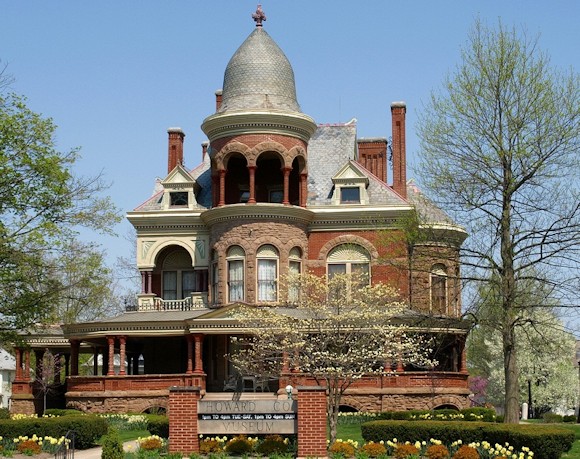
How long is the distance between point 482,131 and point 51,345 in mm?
29512

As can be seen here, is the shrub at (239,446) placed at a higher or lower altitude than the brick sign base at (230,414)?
lower

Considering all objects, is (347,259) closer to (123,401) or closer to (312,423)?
(123,401)

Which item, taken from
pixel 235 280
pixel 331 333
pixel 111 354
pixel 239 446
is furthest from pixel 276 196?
pixel 239 446

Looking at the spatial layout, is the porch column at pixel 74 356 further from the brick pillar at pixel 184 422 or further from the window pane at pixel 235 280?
the brick pillar at pixel 184 422

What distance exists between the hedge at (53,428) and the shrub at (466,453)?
36.6 ft

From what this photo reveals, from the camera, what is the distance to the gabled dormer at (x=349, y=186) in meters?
47.5

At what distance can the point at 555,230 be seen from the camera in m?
31.9

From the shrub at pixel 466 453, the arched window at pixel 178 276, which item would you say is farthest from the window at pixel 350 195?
the shrub at pixel 466 453

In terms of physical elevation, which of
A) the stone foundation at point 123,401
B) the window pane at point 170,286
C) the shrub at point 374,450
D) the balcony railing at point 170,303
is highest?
the window pane at point 170,286

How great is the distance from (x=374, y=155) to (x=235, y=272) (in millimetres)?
11287

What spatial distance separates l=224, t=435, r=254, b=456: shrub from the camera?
24578 mm

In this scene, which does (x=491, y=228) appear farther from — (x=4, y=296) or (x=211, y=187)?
(x=211, y=187)

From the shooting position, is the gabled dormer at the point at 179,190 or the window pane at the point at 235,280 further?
the gabled dormer at the point at 179,190

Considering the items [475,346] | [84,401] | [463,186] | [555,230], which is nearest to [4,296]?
[84,401]
